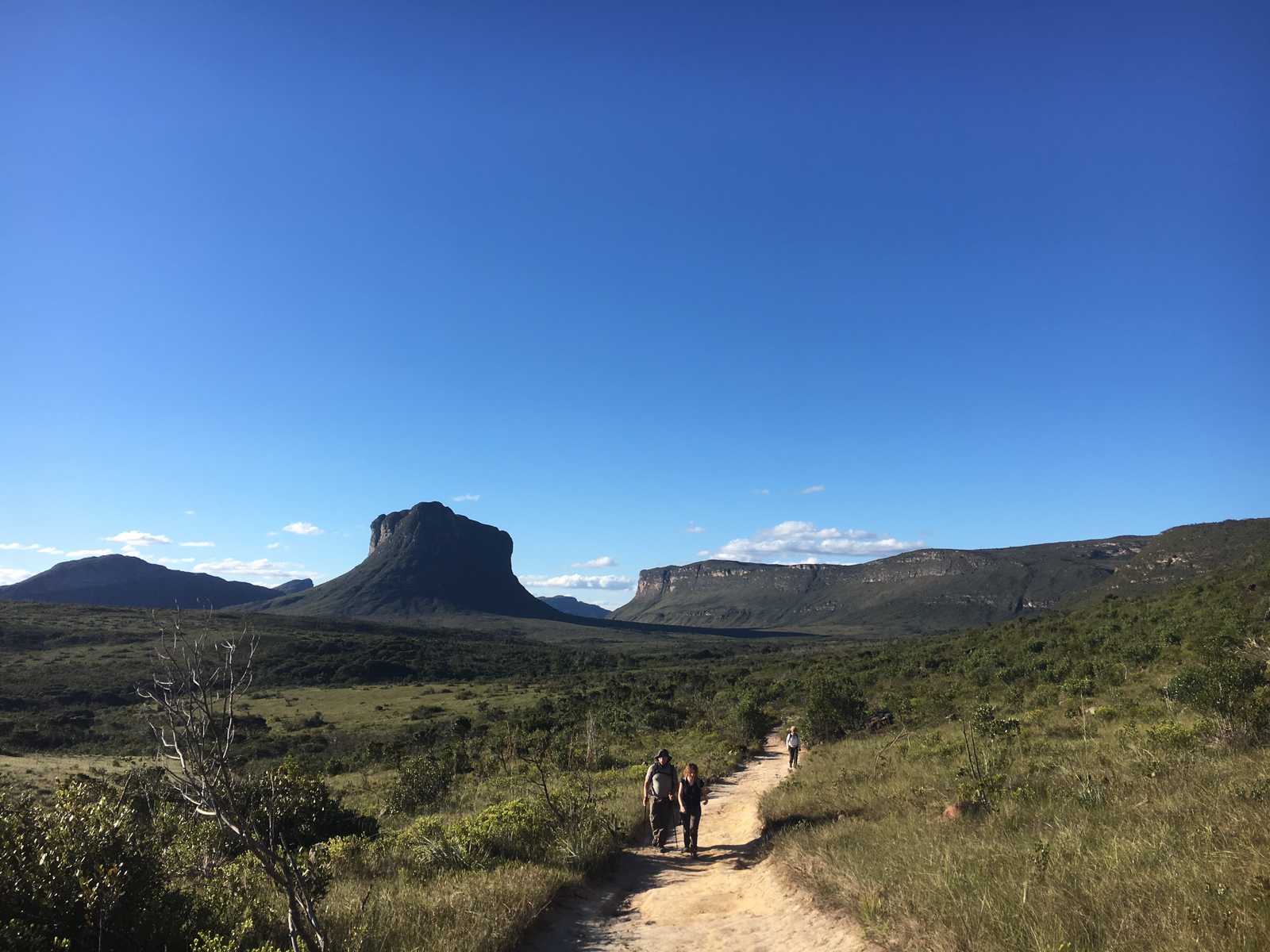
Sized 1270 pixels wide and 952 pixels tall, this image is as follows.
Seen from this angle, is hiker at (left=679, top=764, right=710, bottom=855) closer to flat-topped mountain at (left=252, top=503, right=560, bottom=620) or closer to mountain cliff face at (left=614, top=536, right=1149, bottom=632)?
mountain cliff face at (left=614, top=536, right=1149, bottom=632)

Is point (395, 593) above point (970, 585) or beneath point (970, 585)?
above

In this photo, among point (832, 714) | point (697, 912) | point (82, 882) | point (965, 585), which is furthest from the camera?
point (965, 585)

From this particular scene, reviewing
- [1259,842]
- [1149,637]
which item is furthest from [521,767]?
[1149,637]

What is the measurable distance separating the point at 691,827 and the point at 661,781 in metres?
0.82

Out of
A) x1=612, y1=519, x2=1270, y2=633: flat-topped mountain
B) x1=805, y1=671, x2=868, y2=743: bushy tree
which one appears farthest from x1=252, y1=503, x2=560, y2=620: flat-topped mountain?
x1=805, y1=671, x2=868, y2=743: bushy tree

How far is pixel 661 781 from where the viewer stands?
10.9 metres

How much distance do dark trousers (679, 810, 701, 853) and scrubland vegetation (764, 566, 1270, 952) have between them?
1.39 metres

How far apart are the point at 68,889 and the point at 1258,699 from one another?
546 inches

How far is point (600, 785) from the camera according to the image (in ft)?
52.5

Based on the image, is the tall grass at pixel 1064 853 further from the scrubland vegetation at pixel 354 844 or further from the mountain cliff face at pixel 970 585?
the mountain cliff face at pixel 970 585

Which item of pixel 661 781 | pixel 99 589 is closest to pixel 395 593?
pixel 99 589

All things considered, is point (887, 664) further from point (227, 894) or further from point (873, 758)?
point (227, 894)

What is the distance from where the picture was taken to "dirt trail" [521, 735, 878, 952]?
259 inches

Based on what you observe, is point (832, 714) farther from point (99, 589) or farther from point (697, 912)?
point (99, 589)
